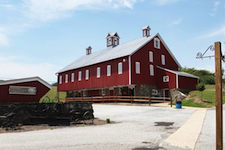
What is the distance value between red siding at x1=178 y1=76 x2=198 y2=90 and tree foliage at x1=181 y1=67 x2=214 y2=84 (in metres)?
22.6

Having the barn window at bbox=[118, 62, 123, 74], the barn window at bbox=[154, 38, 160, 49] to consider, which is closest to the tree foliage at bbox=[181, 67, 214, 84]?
the barn window at bbox=[154, 38, 160, 49]

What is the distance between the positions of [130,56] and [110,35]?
479 inches

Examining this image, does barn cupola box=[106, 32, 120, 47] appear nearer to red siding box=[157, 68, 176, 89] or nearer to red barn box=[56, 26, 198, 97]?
red barn box=[56, 26, 198, 97]

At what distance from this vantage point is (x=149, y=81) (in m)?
31.8

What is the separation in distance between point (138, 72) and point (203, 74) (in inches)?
1477

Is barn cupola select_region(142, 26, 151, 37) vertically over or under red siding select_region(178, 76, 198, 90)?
over

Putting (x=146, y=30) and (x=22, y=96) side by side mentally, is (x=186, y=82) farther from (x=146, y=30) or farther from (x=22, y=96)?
(x=22, y=96)

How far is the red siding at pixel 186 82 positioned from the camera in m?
31.1

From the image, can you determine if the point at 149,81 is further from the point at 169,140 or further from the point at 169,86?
the point at 169,140

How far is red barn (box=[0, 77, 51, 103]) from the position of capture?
17484 mm

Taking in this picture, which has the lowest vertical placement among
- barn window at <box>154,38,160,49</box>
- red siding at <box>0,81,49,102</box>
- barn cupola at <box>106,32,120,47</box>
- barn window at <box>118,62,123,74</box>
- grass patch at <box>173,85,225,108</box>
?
grass patch at <box>173,85,225,108</box>

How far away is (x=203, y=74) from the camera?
61250 mm

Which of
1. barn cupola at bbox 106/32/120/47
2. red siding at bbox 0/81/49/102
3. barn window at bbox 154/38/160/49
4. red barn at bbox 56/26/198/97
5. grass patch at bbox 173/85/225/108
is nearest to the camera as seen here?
red siding at bbox 0/81/49/102

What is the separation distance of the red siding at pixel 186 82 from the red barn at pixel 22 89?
18983 mm
